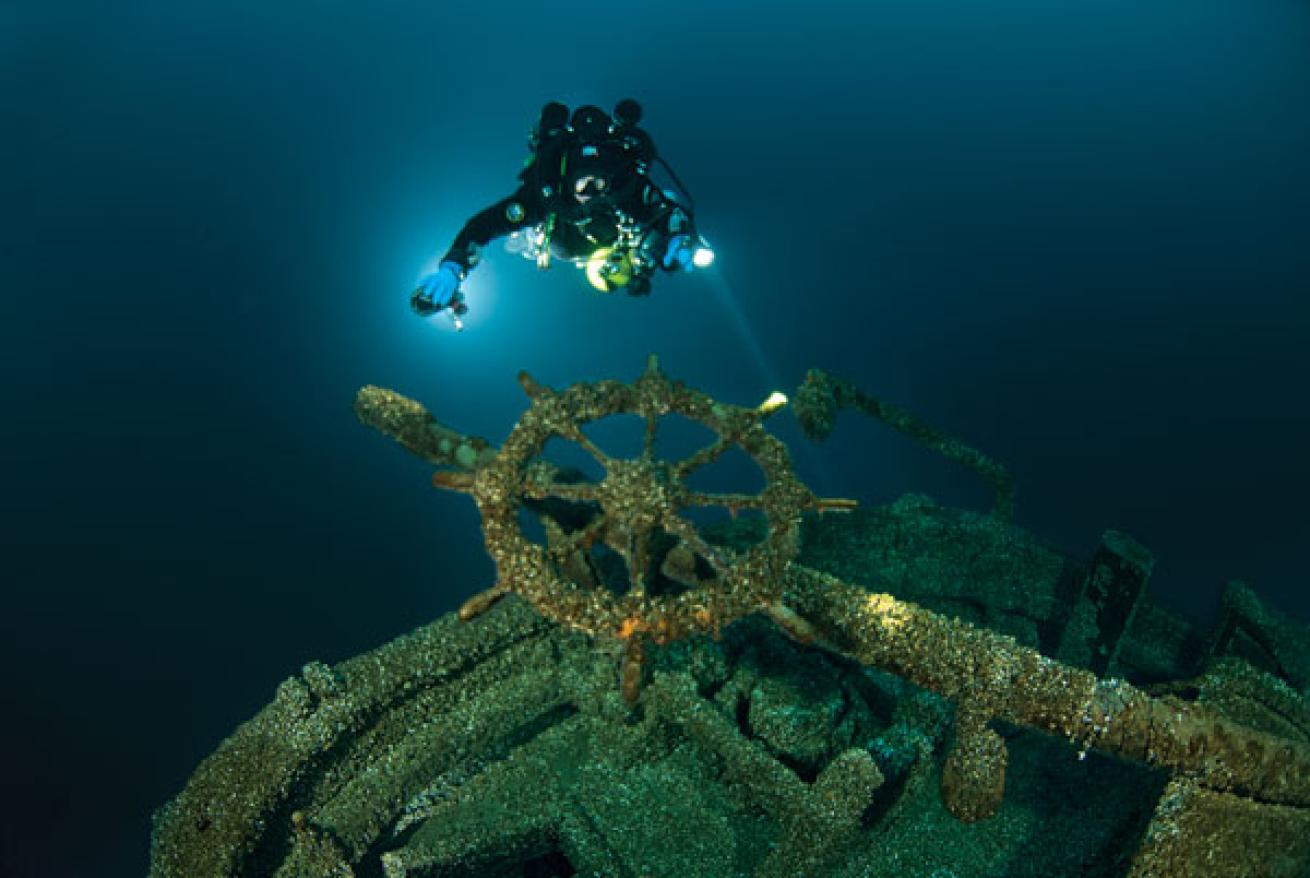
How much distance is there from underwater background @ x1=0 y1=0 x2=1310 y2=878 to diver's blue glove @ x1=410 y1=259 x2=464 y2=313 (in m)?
6.44

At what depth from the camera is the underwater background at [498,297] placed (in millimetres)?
16734

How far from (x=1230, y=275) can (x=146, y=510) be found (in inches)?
1959

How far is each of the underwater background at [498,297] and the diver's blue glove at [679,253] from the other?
16.6ft

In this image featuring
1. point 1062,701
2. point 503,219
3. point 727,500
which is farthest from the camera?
point 503,219

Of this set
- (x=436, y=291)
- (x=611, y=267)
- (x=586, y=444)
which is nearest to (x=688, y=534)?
(x=586, y=444)

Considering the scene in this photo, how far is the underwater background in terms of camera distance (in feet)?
54.9

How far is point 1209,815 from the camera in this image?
2.22 meters

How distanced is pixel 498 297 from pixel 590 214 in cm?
2341

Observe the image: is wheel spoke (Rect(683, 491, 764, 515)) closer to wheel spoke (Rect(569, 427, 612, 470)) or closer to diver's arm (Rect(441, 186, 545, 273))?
wheel spoke (Rect(569, 427, 612, 470))

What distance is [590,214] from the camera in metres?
5.31

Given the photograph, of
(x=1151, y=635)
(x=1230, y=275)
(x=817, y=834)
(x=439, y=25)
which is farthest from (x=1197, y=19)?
(x=817, y=834)

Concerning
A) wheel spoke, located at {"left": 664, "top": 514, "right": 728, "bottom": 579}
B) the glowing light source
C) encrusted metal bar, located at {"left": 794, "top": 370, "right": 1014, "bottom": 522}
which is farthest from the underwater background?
wheel spoke, located at {"left": 664, "top": 514, "right": 728, "bottom": 579}

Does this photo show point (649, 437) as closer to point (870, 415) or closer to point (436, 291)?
point (436, 291)

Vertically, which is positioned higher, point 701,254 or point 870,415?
point 701,254
